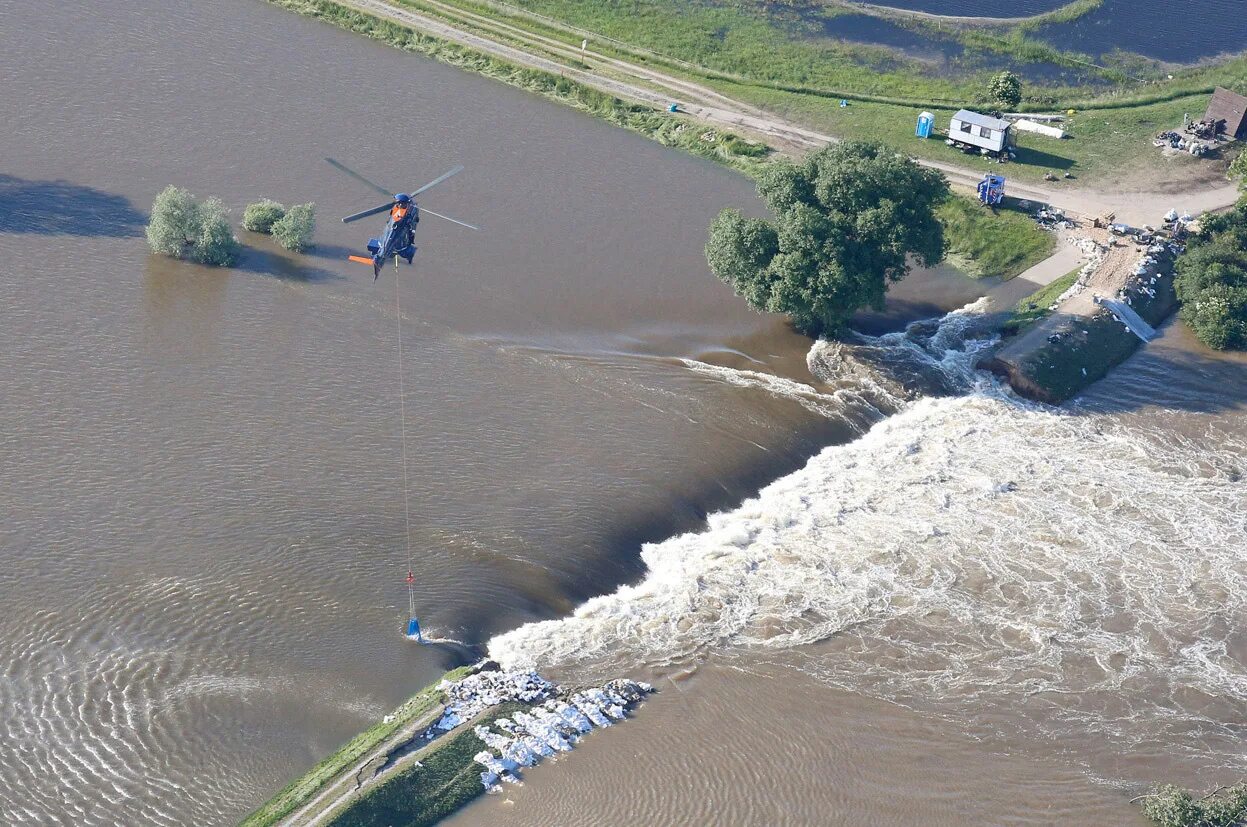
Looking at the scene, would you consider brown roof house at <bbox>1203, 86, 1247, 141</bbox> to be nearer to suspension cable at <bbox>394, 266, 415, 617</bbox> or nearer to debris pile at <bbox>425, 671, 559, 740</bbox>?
suspension cable at <bbox>394, 266, 415, 617</bbox>

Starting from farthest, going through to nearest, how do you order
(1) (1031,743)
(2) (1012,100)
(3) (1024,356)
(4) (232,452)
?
1. (2) (1012,100)
2. (3) (1024,356)
3. (4) (232,452)
4. (1) (1031,743)

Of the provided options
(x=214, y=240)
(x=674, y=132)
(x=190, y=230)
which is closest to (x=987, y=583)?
(x=214, y=240)

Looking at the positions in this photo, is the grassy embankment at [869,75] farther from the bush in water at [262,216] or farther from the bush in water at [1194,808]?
the bush in water at [1194,808]

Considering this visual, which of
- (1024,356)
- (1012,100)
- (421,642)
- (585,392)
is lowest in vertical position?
(421,642)

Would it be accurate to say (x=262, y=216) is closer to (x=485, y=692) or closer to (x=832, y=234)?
(x=832, y=234)

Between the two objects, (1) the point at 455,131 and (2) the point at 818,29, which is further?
(2) the point at 818,29

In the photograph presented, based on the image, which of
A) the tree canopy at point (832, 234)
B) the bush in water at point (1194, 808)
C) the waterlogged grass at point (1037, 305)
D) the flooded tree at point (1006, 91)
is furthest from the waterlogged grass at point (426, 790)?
the flooded tree at point (1006, 91)

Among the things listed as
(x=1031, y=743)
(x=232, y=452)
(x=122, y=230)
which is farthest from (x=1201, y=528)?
(x=122, y=230)

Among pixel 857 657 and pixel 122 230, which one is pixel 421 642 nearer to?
pixel 857 657
